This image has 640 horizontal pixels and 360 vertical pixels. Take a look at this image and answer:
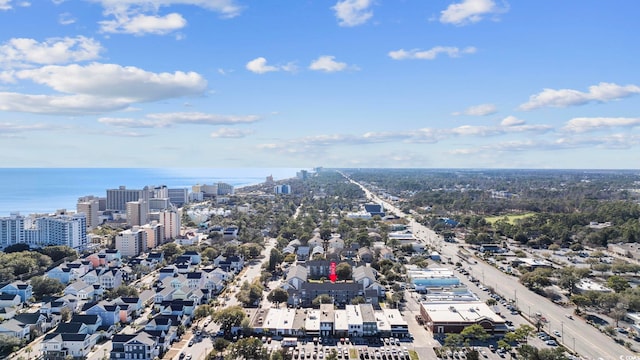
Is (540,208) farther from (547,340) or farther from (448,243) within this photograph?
(547,340)

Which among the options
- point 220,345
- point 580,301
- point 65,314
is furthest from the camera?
point 580,301

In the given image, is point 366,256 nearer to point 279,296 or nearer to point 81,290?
point 279,296

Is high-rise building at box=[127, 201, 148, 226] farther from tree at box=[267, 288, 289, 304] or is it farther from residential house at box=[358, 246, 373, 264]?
tree at box=[267, 288, 289, 304]

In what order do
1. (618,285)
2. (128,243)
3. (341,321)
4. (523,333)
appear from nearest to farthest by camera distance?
(523,333), (341,321), (618,285), (128,243)

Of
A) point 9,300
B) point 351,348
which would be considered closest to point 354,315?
point 351,348

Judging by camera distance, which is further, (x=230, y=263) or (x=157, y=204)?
(x=157, y=204)

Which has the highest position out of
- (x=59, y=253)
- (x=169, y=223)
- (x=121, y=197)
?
(x=121, y=197)

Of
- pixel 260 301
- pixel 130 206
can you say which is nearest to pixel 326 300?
pixel 260 301
